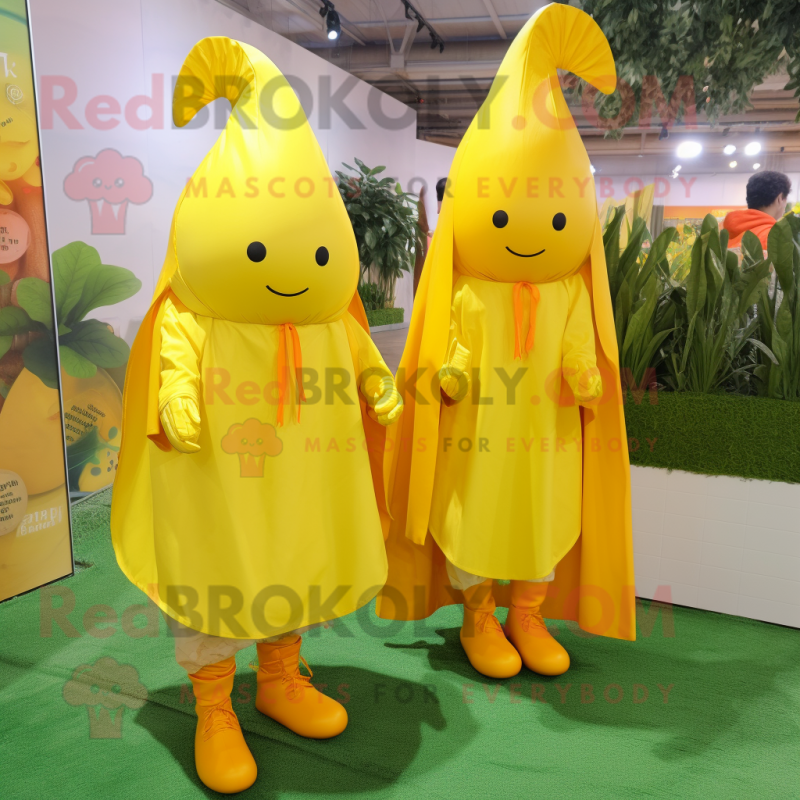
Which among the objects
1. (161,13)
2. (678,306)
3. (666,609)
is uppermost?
(161,13)

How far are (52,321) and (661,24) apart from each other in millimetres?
2060

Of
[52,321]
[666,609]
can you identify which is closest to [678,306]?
[666,609]

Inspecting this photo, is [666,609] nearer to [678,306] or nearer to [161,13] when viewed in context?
[678,306]

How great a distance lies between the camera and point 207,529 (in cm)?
136

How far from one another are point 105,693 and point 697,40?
2.43m

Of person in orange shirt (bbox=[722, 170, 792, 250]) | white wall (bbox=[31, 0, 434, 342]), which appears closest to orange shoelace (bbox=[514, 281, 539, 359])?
person in orange shirt (bbox=[722, 170, 792, 250])

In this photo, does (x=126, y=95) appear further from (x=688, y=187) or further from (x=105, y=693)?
(x=688, y=187)

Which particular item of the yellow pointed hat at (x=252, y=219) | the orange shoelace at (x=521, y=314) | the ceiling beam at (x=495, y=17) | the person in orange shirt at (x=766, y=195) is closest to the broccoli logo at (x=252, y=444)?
the yellow pointed hat at (x=252, y=219)

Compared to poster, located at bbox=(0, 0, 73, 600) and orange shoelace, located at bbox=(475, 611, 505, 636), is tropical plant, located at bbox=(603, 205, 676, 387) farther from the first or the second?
poster, located at bbox=(0, 0, 73, 600)

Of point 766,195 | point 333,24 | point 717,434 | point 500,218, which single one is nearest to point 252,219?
point 500,218

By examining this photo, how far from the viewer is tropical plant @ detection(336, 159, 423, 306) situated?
14.0ft

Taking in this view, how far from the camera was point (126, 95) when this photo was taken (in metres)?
2.98

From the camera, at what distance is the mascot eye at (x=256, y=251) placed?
1271 mm

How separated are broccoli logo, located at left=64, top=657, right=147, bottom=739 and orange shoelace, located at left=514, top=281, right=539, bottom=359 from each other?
1.32 meters
